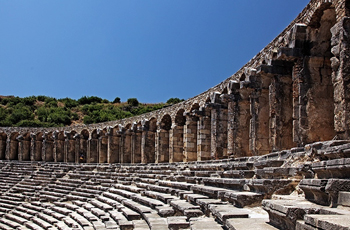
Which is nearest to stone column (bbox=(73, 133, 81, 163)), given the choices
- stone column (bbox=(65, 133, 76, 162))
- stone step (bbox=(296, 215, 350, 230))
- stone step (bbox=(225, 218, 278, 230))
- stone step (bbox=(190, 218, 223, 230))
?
stone column (bbox=(65, 133, 76, 162))

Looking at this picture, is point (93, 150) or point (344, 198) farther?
point (93, 150)

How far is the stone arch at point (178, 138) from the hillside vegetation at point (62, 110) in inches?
1270

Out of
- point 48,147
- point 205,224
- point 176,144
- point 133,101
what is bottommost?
point 205,224

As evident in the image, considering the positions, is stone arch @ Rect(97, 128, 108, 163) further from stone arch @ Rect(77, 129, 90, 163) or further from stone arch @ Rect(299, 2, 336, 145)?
stone arch @ Rect(299, 2, 336, 145)

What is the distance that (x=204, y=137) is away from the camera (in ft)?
59.3

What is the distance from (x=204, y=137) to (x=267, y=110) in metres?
5.73

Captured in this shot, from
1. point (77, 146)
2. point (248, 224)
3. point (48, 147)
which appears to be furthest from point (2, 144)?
point (248, 224)

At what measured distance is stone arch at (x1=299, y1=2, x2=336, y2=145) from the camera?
31.0ft

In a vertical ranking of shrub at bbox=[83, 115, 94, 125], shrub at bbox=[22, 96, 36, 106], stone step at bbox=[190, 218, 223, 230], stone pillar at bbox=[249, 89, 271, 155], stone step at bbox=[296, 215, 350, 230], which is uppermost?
shrub at bbox=[22, 96, 36, 106]

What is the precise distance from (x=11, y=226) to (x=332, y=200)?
12.9 metres

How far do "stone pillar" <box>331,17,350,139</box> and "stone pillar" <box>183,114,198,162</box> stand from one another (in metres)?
12.0

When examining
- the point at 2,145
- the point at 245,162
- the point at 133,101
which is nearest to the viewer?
the point at 245,162

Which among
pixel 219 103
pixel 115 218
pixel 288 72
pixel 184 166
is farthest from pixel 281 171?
pixel 219 103

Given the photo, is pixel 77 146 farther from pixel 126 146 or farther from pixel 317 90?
pixel 317 90
